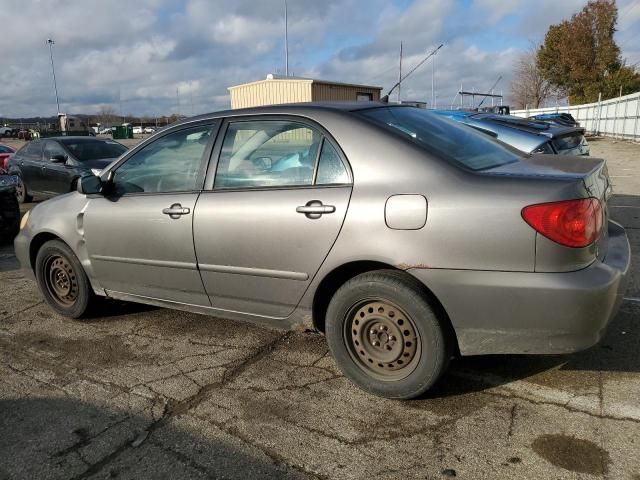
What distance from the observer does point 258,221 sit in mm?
3197

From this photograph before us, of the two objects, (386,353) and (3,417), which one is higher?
(386,353)

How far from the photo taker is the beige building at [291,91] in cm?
2267

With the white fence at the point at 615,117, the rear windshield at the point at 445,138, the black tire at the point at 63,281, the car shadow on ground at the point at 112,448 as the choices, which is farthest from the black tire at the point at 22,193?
the white fence at the point at 615,117

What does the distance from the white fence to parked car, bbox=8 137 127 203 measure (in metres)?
23.2

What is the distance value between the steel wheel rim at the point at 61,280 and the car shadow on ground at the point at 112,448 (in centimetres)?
150

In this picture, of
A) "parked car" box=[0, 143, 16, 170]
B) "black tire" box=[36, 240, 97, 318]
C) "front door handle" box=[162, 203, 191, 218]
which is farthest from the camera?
"parked car" box=[0, 143, 16, 170]

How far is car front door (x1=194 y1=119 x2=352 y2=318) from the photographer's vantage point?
3.02 m

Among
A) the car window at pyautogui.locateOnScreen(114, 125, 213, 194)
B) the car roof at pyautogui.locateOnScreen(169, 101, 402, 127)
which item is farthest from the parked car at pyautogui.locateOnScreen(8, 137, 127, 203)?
the car roof at pyautogui.locateOnScreen(169, 101, 402, 127)

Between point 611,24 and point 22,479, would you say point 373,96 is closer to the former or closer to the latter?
point 22,479

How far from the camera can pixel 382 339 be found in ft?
9.68

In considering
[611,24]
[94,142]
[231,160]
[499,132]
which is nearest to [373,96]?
[94,142]

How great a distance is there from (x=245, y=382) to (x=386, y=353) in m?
0.93

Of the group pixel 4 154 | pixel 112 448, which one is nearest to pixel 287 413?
pixel 112 448

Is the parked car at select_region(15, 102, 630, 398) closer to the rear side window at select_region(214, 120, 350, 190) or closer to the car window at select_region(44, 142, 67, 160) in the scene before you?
the rear side window at select_region(214, 120, 350, 190)
